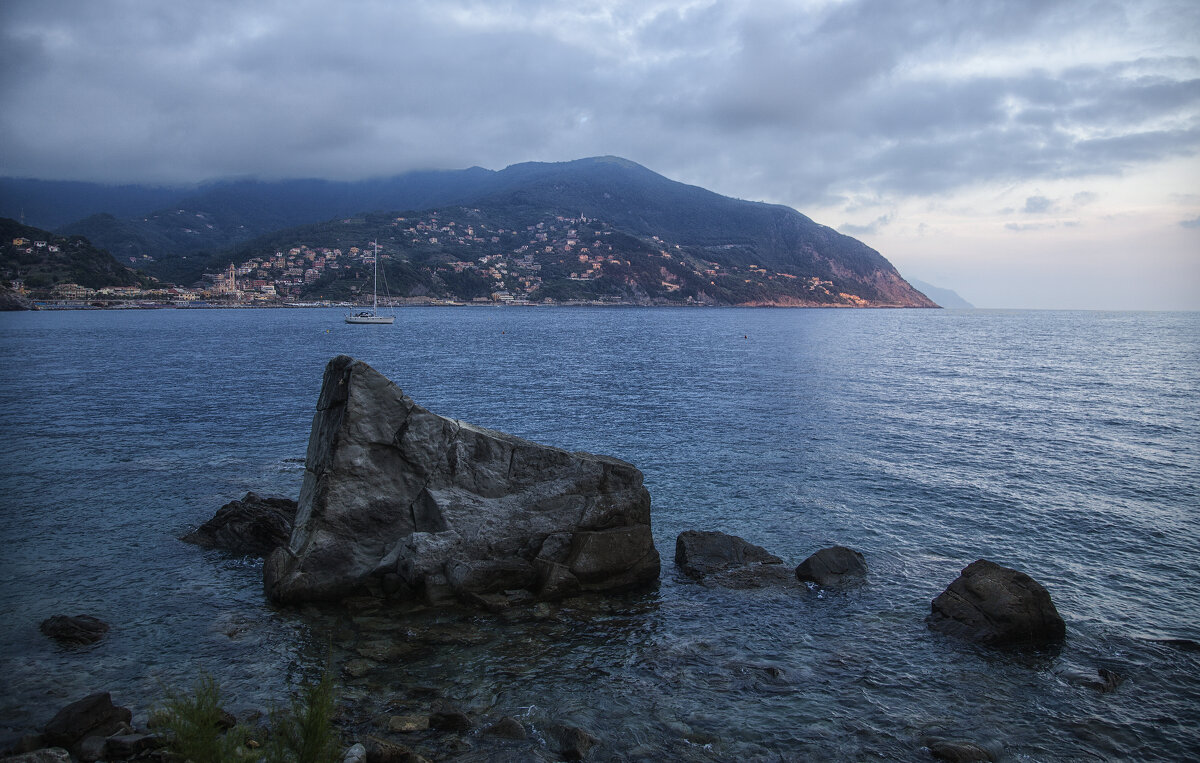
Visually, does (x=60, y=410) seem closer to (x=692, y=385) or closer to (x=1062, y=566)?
(x=692, y=385)

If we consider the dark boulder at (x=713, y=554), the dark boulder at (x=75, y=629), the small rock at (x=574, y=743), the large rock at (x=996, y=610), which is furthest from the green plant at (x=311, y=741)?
the large rock at (x=996, y=610)

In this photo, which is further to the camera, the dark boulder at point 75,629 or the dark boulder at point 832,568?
the dark boulder at point 832,568

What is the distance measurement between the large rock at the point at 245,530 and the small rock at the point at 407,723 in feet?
27.9

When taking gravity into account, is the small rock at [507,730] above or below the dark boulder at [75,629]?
above

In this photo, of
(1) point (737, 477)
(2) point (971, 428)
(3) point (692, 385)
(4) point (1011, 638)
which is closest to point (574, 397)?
(3) point (692, 385)

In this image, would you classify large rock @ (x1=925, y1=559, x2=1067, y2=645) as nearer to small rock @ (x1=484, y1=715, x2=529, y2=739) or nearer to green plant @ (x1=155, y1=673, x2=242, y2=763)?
small rock @ (x1=484, y1=715, x2=529, y2=739)

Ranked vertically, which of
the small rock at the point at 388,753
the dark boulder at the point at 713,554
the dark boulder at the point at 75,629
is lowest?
the dark boulder at the point at 75,629

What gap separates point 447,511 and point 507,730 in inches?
236

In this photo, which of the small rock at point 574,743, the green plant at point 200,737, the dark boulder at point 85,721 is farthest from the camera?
the small rock at point 574,743

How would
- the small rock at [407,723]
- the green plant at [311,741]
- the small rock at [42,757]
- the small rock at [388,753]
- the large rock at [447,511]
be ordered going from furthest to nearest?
the large rock at [447,511]
the small rock at [407,723]
the small rock at [388,753]
the small rock at [42,757]
the green plant at [311,741]

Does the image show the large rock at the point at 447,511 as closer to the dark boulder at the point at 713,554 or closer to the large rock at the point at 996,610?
the dark boulder at the point at 713,554

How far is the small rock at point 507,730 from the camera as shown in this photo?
941 cm

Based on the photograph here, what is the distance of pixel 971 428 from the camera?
33.9m

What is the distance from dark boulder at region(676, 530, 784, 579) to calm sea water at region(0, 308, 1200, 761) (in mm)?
942
